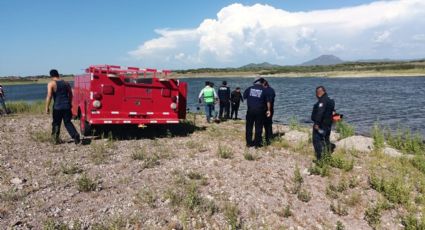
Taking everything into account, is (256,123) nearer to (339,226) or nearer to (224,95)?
(339,226)

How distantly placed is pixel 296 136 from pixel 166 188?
7.04m

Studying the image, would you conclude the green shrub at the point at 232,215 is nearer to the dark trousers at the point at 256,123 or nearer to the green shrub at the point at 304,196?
the green shrub at the point at 304,196

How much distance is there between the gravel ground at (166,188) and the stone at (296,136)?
4.17 feet

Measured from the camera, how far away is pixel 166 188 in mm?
7516

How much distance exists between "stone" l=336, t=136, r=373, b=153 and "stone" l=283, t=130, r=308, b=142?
109 cm

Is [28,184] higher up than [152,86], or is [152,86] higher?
[152,86]

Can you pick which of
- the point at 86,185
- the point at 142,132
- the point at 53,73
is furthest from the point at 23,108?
the point at 86,185

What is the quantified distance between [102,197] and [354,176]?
540 cm

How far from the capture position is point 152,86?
12.3 m

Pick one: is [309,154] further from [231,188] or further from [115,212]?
[115,212]

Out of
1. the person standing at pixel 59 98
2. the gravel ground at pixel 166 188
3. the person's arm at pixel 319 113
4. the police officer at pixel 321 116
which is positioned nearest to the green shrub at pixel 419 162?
the gravel ground at pixel 166 188

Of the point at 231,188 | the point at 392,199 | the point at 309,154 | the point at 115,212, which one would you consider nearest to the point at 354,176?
the point at 392,199

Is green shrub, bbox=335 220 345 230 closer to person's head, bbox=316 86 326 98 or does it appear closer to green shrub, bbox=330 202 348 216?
green shrub, bbox=330 202 348 216

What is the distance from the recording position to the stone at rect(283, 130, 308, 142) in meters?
12.9
